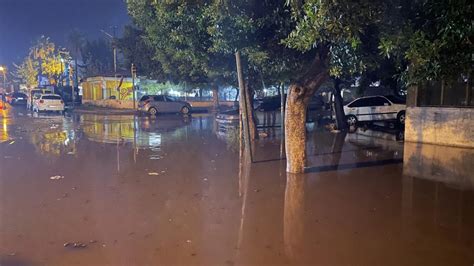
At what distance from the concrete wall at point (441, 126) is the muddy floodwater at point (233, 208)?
103 centimetres

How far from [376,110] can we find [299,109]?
13.7m

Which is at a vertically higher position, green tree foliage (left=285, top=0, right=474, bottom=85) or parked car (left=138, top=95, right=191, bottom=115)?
green tree foliage (left=285, top=0, right=474, bottom=85)

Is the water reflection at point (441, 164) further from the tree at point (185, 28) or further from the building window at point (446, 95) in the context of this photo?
the tree at point (185, 28)

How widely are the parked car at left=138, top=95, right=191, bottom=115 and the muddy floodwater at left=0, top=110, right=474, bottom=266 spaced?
19.1 metres

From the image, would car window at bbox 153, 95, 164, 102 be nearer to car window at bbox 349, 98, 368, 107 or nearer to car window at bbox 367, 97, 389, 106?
car window at bbox 349, 98, 368, 107

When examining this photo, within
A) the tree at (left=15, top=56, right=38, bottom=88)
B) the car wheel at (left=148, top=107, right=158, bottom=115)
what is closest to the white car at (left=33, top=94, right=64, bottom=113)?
the car wheel at (left=148, top=107, right=158, bottom=115)

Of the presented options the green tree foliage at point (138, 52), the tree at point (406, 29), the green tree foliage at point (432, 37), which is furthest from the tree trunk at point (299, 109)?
the green tree foliage at point (138, 52)

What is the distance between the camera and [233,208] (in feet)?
21.9

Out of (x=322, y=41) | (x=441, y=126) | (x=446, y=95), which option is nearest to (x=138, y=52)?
(x=446, y=95)

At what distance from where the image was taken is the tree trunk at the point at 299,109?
8578mm

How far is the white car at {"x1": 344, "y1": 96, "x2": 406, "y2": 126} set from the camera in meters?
20.5

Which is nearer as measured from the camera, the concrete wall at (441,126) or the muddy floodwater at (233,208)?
the muddy floodwater at (233,208)

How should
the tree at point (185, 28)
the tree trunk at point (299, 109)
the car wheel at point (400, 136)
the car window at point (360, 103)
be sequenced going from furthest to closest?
the car window at point (360, 103) < the car wheel at point (400, 136) < the tree trunk at point (299, 109) < the tree at point (185, 28)

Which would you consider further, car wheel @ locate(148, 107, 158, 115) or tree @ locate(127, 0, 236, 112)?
car wheel @ locate(148, 107, 158, 115)
